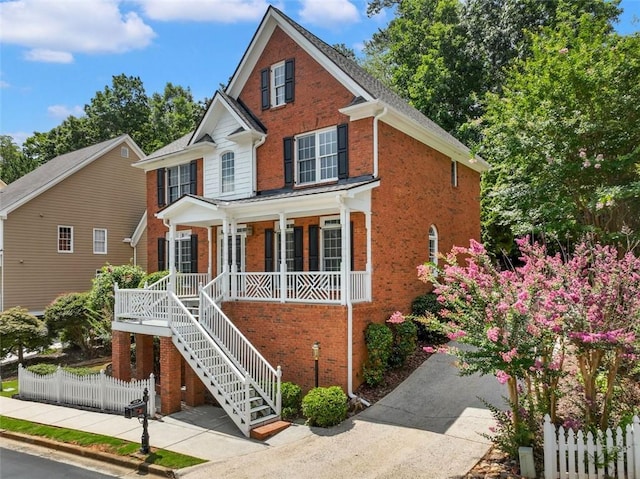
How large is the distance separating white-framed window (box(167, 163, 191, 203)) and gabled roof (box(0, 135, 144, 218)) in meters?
9.07

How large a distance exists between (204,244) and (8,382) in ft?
28.9

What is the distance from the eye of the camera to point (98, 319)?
19688 mm

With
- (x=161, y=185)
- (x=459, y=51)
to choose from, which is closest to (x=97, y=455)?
(x=161, y=185)

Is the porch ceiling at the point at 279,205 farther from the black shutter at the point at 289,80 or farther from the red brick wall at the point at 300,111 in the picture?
the black shutter at the point at 289,80

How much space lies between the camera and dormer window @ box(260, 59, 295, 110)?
54.0 feet

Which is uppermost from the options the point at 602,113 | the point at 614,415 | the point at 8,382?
the point at 602,113

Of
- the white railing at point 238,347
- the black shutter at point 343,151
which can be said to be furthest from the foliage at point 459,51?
the white railing at point 238,347

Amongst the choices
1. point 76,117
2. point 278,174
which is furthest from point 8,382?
point 76,117

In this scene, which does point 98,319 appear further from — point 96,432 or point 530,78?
point 530,78

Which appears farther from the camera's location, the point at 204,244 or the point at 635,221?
the point at 204,244

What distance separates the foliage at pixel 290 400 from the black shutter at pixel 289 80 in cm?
988

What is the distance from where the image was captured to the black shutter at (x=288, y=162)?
16.3 meters

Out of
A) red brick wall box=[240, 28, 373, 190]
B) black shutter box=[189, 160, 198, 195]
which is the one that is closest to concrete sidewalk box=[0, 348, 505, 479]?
red brick wall box=[240, 28, 373, 190]

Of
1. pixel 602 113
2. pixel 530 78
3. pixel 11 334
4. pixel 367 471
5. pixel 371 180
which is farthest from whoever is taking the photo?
pixel 11 334
